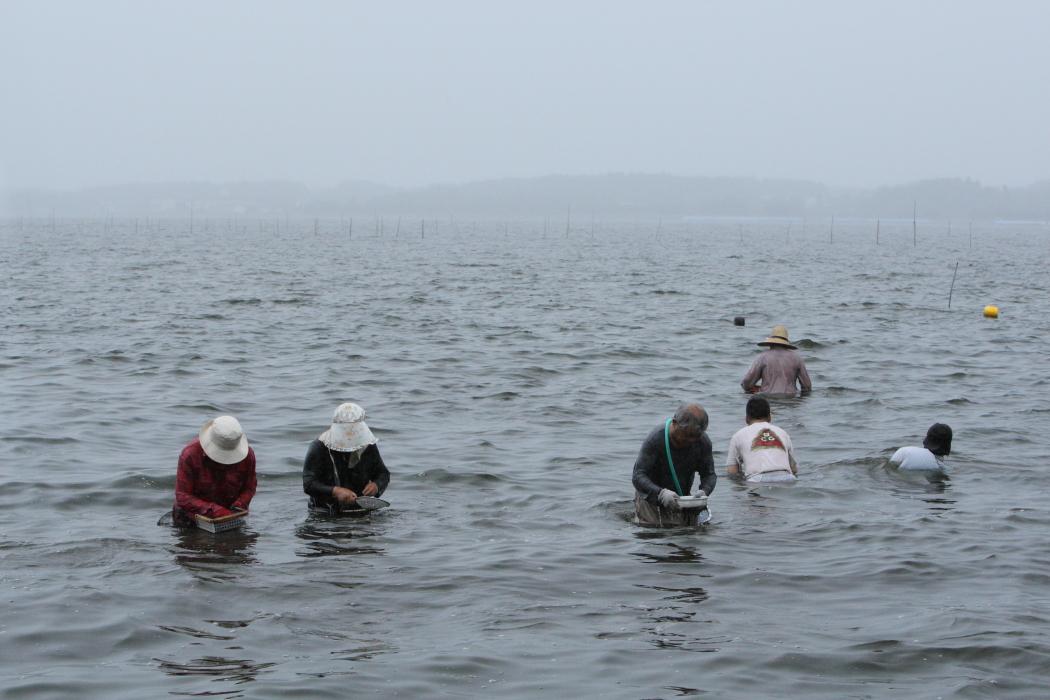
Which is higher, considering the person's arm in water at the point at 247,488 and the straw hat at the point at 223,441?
the straw hat at the point at 223,441

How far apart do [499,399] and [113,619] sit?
11.9 m

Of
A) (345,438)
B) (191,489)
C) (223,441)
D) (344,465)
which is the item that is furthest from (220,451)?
(344,465)

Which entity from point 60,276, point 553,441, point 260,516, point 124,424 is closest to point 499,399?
point 553,441

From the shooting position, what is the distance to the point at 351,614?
32.4 ft

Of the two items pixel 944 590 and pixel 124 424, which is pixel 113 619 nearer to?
pixel 944 590

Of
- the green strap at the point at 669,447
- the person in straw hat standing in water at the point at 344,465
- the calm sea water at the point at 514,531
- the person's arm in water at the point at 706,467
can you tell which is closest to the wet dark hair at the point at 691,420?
the green strap at the point at 669,447

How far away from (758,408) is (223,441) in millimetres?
6124

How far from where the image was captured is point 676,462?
1207 cm

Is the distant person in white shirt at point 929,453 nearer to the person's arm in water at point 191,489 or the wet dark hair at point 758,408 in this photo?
the wet dark hair at point 758,408

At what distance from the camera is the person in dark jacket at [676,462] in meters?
11.7

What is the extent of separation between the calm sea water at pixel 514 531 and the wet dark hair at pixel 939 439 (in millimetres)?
511

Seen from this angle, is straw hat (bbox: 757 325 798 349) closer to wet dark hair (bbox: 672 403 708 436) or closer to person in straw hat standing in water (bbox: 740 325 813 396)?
person in straw hat standing in water (bbox: 740 325 813 396)

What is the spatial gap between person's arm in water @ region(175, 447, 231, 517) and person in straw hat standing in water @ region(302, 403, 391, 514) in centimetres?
99

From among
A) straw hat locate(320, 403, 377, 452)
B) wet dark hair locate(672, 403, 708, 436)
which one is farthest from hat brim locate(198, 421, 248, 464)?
wet dark hair locate(672, 403, 708, 436)
